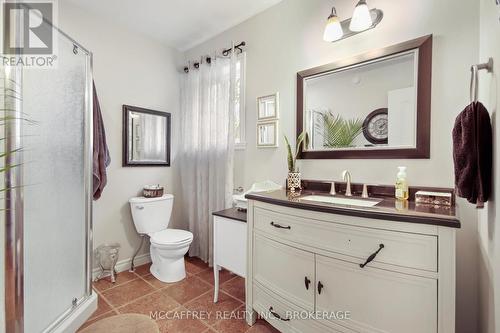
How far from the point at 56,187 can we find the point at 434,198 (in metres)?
2.19

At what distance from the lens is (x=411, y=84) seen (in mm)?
1394

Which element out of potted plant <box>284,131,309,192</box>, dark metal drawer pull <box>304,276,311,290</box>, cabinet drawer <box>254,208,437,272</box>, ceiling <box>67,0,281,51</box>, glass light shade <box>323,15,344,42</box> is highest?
ceiling <box>67,0,281,51</box>

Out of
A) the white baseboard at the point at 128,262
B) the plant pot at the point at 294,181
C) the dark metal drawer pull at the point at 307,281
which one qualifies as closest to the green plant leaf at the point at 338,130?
the plant pot at the point at 294,181

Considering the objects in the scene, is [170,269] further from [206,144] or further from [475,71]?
[475,71]

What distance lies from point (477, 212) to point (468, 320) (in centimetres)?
59

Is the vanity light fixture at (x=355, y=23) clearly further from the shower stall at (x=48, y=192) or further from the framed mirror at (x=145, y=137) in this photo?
the framed mirror at (x=145, y=137)

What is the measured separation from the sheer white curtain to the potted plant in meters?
0.68

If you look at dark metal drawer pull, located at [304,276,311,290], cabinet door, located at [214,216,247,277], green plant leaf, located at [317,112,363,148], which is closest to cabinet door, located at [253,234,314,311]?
dark metal drawer pull, located at [304,276,311,290]

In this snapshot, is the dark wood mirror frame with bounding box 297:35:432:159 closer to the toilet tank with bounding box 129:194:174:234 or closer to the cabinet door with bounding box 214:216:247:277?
the cabinet door with bounding box 214:216:247:277

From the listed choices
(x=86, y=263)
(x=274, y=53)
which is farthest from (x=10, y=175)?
(x=274, y=53)

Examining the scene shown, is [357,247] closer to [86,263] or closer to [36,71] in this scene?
[86,263]

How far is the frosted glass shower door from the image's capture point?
124 cm

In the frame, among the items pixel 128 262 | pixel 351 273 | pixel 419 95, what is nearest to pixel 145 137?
pixel 128 262

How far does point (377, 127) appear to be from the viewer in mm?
1523
